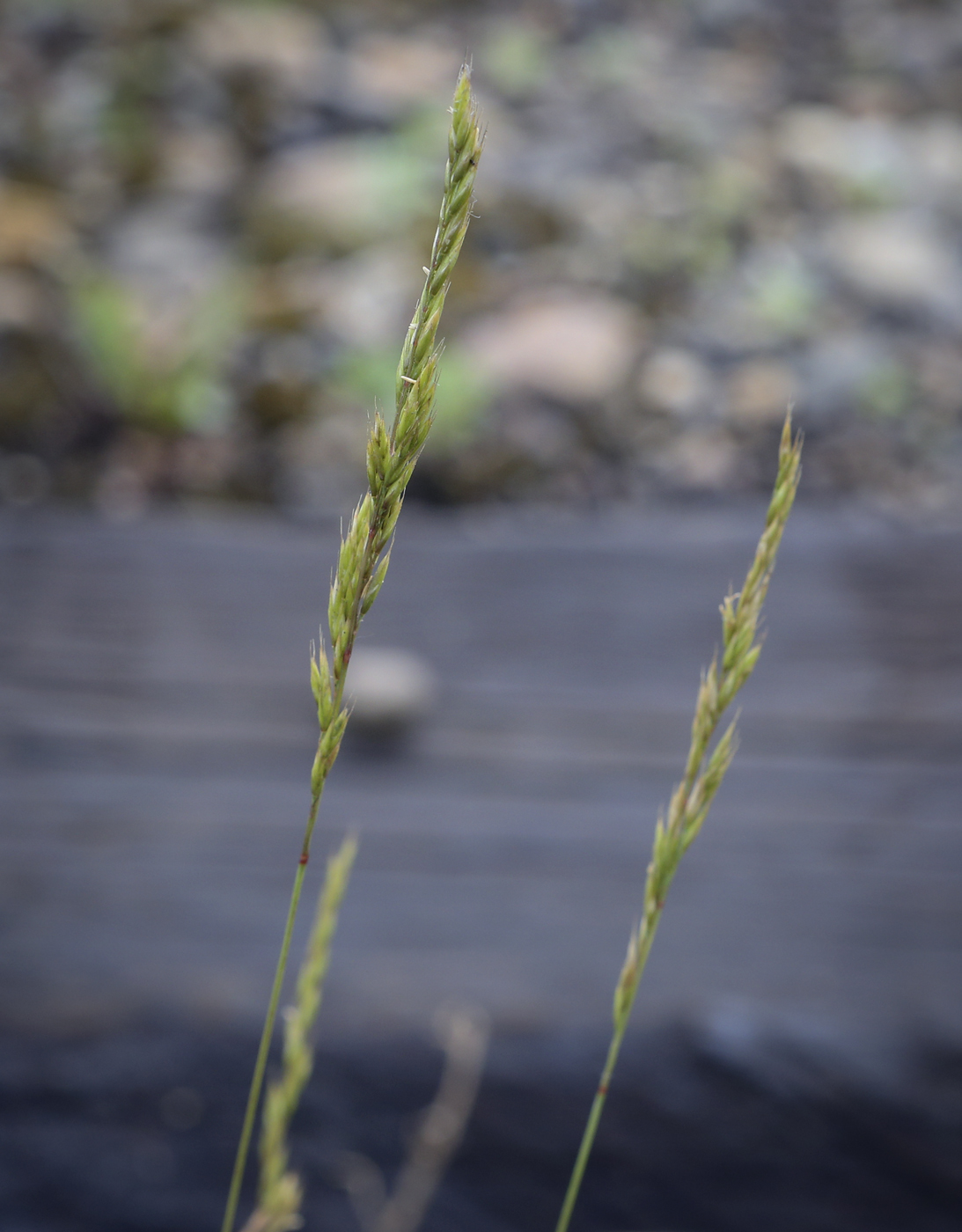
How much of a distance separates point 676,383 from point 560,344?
0.37m

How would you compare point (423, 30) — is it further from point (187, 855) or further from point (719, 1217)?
point (719, 1217)

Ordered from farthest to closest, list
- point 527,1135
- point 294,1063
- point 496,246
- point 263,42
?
1. point 263,42
2. point 496,246
3. point 527,1135
4. point 294,1063

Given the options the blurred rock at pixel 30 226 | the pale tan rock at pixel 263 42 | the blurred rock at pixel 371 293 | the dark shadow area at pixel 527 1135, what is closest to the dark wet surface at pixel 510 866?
the dark shadow area at pixel 527 1135

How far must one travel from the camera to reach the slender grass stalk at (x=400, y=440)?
37cm

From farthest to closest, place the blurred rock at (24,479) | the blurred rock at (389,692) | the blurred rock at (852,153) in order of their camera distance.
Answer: the blurred rock at (852,153)
the blurred rock at (24,479)
the blurred rock at (389,692)

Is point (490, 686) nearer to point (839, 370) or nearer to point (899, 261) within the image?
point (839, 370)

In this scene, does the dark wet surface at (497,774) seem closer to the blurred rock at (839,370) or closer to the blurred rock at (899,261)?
the blurred rock at (839,370)

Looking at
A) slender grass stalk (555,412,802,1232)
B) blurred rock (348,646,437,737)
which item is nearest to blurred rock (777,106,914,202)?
blurred rock (348,646,437,737)

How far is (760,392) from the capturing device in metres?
2.76

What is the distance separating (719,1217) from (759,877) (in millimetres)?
373

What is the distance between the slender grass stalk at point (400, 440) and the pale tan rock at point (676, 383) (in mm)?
2371

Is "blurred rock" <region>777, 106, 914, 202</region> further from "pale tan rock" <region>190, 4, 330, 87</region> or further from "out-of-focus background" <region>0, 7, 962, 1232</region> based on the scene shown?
"pale tan rock" <region>190, 4, 330, 87</region>

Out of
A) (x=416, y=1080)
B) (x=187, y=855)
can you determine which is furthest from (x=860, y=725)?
(x=187, y=855)

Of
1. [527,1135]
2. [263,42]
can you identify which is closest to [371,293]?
[263,42]
